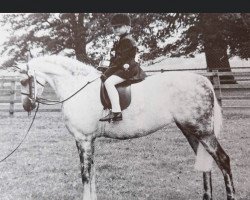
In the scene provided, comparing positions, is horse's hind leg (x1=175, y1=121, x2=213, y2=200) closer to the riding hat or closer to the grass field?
the grass field

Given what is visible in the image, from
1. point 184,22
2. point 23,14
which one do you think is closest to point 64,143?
point 23,14

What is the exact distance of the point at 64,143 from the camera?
16.2 feet

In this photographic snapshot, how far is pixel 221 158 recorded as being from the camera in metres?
3.80

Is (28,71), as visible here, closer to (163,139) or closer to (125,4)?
(125,4)

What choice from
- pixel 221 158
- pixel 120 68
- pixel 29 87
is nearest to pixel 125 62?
pixel 120 68

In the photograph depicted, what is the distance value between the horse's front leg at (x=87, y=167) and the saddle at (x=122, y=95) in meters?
0.41

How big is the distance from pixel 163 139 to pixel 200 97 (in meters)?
1.28

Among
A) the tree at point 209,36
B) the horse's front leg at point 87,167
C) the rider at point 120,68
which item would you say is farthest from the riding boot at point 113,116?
the tree at point 209,36

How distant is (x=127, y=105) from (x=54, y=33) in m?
1.63

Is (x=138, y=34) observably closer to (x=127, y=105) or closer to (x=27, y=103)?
(x=127, y=105)

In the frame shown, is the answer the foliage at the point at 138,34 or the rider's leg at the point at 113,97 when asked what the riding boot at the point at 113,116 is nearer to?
the rider's leg at the point at 113,97

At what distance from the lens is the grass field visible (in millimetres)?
4141

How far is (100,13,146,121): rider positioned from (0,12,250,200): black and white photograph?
1 cm

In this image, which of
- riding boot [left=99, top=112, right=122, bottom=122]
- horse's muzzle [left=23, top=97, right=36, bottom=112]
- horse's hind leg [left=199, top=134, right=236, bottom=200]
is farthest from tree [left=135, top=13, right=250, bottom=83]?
horse's muzzle [left=23, top=97, right=36, bottom=112]
